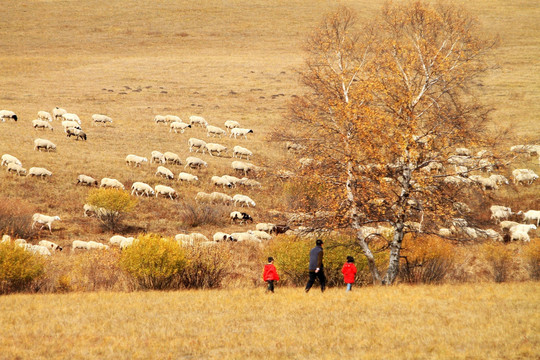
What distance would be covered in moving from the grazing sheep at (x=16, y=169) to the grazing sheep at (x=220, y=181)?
11.3 m

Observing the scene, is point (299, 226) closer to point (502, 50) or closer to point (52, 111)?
point (52, 111)

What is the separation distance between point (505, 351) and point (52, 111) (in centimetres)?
4722

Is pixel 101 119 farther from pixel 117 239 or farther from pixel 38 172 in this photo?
pixel 117 239

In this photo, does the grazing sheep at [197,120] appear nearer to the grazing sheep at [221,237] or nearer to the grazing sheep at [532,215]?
Result: the grazing sheep at [221,237]

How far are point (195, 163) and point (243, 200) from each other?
21.1 ft

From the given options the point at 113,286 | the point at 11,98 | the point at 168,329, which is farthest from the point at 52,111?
the point at 168,329

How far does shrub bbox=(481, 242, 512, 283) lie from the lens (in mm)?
20844

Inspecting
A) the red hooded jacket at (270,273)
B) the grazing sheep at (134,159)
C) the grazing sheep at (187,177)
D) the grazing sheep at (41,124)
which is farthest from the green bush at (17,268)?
the grazing sheep at (41,124)

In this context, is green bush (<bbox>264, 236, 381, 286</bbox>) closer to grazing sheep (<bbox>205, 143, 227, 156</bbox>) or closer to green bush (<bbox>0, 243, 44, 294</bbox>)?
green bush (<bbox>0, 243, 44, 294</bbox>)

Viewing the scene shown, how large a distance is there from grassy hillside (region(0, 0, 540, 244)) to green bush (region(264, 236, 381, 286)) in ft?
9.33

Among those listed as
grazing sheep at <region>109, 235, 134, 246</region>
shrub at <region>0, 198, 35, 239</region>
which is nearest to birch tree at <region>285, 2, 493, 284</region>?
grazing sheep at <region>109, 235, 134, 246</region>

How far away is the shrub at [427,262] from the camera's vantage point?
65.5 ft

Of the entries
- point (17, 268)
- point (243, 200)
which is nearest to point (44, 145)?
point (243, 200)

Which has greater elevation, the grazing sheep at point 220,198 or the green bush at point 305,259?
the grazing sheep at point 220,198
